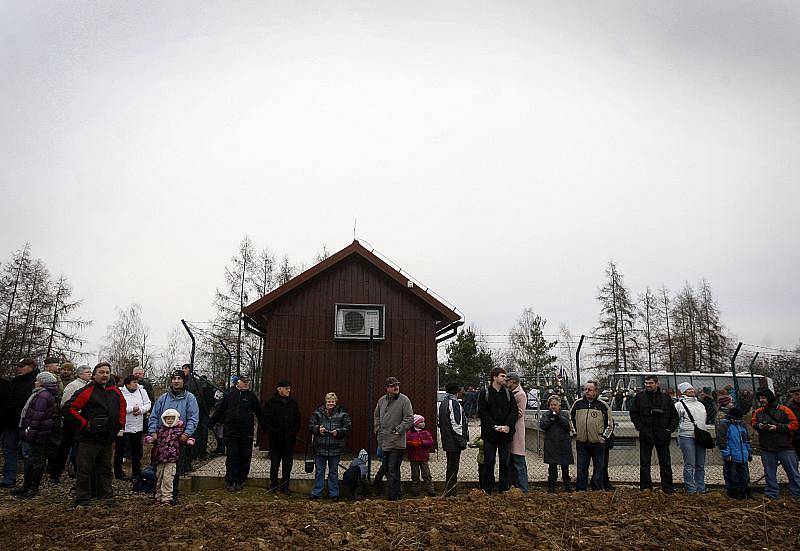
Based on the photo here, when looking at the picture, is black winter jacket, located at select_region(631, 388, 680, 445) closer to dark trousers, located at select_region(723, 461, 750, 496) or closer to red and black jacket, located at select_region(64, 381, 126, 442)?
dark trousers, located at select_region(723, 461, 750, 496)

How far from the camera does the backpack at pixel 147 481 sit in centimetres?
844

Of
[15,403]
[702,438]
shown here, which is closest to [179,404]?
[15,403]

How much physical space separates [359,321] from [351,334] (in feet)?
1.09

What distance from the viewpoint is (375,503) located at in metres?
7.03

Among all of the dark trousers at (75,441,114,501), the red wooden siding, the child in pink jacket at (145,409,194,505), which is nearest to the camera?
the dark trousers at (75,441,114,501)

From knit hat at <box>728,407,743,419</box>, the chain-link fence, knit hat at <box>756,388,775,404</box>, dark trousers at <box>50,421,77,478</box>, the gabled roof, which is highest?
the gabled roof

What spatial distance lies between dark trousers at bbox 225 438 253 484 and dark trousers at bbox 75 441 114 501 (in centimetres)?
177

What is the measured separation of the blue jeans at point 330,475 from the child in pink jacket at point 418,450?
45.1 inches

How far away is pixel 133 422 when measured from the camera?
31.4ft

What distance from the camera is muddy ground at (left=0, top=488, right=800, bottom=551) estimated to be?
528cm

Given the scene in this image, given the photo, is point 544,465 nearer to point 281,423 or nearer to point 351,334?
point 351,334

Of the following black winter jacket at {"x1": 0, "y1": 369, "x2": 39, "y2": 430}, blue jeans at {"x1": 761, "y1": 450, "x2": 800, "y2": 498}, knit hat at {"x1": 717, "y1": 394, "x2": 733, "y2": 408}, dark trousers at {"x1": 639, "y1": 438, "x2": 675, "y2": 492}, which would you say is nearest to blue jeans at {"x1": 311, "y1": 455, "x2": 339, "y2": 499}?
black winter jacket at {"x1": 0, "y1": 369, "x2": 39, "y2": 430}

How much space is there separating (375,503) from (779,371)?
16452 millimetres

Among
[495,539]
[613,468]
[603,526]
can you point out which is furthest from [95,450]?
[613,468]
